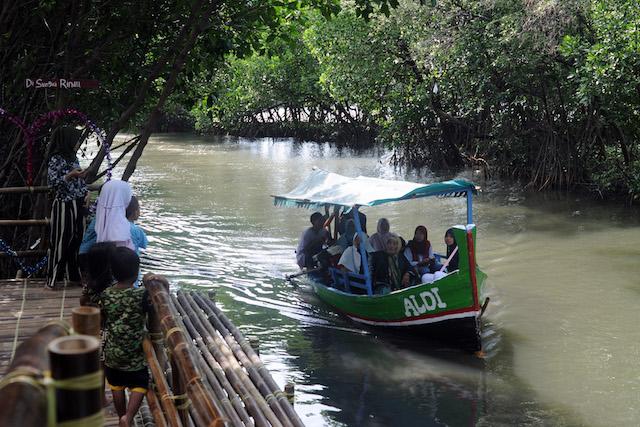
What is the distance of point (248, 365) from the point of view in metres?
5.23

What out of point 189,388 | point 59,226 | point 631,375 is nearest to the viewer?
point 189,388

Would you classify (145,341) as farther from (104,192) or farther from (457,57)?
(457,57)

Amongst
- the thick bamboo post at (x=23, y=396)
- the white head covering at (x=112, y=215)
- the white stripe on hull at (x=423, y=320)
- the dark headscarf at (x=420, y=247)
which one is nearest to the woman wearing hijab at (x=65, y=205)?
the white head covering at (x=112, y=215)

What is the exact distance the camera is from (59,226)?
6152 millimetres

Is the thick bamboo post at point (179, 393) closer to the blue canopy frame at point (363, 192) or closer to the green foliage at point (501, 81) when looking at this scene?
the blue canopy frame at point (363, 192)

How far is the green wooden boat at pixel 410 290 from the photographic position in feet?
27.0

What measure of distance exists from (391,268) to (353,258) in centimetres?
63

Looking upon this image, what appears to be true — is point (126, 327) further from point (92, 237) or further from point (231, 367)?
point (92, 237)

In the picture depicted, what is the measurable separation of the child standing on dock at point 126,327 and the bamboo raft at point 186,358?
0.25 ft

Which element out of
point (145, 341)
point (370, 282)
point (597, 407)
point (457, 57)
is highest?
point (457, 57)

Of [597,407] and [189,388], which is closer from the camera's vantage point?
[189,388]

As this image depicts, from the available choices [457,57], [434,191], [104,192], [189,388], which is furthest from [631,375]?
[457,57]

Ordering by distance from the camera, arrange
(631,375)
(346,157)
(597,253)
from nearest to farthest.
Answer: (631,375)
(597,253)
(346,157)

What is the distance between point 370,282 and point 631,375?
3198mm
